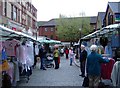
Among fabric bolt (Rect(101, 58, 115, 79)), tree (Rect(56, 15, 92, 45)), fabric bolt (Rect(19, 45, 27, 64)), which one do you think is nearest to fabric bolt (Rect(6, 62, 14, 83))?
fabric bolt (Rect(19, 45, 27, 64))

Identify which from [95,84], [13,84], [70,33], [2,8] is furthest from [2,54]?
[70,33]

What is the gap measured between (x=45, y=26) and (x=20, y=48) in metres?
82.9

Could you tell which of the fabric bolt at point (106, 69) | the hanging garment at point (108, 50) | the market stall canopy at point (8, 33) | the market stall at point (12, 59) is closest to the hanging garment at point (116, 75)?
the fabric bolt at point (106, 69)

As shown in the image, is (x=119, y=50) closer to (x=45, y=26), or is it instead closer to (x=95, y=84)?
(x=95, y=84)

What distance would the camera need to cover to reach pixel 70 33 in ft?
232

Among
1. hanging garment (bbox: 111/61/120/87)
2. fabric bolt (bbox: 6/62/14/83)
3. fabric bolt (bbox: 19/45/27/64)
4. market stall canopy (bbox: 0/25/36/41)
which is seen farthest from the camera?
fabric bolt (bbox: 19/45/27/64)

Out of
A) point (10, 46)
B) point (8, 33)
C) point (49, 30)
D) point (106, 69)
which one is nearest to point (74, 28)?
point (49, 30)

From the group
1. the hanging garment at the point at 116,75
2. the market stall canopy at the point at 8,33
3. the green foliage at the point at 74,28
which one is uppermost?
the green foliage at the point at 74,28

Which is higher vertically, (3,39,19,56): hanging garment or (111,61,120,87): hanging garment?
(3,39,19,56): hanging garment

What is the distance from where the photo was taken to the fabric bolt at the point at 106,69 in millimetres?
10699

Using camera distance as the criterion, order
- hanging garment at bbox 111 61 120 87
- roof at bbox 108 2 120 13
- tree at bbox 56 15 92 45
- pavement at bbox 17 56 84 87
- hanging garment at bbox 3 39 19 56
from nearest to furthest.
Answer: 1. hanging garment at bbox 111 61 120 87
2. hanging garment at bbox 3 39 19 56
3. pavement at bbox 17 56 84 87
4. roof at bbox 108 2 120 13
5. tree at bbox 56 15 92 45

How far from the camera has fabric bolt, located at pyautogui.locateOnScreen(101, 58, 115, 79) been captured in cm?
1070

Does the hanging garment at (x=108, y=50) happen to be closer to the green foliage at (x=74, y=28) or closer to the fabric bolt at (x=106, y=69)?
the fabric bolt at (x=106, y=69)

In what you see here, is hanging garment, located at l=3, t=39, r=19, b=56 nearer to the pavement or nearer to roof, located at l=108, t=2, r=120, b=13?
the pavement
